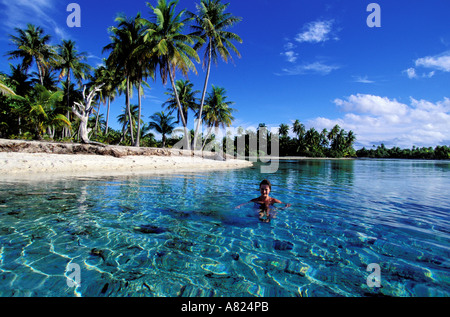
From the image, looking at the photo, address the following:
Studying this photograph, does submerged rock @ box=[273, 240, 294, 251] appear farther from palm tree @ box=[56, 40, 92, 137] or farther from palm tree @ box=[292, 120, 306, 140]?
palm tree @ box=[292, 120, 306, 140]

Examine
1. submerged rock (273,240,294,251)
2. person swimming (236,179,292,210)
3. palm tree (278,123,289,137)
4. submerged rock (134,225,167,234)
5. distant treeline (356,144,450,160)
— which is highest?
palm tree (278,123,289,137)

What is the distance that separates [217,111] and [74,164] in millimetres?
25465

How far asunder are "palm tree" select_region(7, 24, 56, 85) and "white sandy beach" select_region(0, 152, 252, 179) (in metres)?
21.3

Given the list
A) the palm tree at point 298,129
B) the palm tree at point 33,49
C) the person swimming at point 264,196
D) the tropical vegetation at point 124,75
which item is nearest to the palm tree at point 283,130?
the palm tree at point 298,129

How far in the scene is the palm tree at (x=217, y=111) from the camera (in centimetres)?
3444

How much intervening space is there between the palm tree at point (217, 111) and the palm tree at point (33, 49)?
2149 centimetres

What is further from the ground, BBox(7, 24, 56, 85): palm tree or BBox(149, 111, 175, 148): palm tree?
BBox(7, 24, 56, 85): palm tree

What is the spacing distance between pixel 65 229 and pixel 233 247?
114 inches

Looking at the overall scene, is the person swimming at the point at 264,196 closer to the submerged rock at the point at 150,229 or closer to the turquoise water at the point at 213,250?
the turquoise water at the point at 213,250

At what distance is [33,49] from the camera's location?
25.7 meters

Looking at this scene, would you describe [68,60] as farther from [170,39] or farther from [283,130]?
[283,130]

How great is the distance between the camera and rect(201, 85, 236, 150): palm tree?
34438 millimetres

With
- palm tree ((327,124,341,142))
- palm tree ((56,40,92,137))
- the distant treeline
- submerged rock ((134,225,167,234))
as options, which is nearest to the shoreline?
submerged rock ((134,225,167,234))
